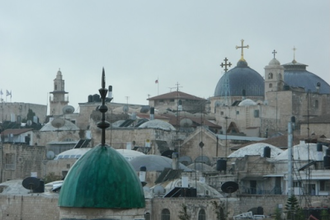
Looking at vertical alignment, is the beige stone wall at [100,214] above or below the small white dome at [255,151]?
below

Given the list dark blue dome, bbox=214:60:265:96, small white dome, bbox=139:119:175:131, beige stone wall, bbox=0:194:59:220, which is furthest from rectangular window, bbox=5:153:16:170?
dark blue dome, bbox=214:60:265:96

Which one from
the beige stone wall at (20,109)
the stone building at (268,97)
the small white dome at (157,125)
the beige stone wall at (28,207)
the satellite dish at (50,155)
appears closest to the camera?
the beige stone wall at (28,207)

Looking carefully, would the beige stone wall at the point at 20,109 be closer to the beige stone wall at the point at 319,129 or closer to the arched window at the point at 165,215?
the beige stone wall at the point at 319,129

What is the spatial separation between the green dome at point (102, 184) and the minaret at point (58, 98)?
82548mm

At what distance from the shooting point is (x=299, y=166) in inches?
1996

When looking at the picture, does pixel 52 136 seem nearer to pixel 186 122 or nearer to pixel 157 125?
pixel 157 125

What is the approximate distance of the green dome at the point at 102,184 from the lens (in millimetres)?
Result: 9836

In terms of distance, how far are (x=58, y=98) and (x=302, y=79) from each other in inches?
746

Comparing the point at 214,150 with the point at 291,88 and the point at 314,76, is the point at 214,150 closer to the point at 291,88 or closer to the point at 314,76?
the point at 291,88

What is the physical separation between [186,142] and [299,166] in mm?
16177

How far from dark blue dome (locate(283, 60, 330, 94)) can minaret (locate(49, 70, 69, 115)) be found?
1686cm

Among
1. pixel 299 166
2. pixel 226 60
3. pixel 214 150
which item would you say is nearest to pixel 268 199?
pixel 299 166

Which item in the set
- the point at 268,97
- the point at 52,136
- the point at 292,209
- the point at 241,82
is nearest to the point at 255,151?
the point at 52,136

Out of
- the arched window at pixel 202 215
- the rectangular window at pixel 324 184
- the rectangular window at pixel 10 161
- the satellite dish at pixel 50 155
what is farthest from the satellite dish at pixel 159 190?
the satellite dish at pixel 50 155
